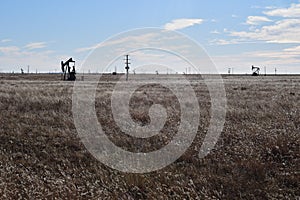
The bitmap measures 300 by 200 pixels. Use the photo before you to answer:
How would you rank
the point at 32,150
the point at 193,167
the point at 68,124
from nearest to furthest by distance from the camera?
1. the point at 193,167
2. the point at 32,150
3. the point at 68,124

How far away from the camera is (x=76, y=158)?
28.9ft

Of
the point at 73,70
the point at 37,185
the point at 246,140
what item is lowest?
the point at 37,185

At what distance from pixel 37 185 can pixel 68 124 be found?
450 centimetres

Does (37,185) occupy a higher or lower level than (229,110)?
lower

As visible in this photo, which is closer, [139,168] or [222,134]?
[139,168]

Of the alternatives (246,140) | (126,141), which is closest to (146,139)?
(126,141)

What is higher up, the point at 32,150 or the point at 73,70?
the point at 73,70

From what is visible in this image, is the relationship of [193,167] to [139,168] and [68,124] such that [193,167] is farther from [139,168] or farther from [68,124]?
[68,124]

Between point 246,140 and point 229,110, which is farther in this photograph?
point 229,110

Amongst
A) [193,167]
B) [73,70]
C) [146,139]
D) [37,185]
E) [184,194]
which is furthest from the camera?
[73,70]

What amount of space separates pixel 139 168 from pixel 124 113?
18.2 feet

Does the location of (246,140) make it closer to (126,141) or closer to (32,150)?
(126,141)

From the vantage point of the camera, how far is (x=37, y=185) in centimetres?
724

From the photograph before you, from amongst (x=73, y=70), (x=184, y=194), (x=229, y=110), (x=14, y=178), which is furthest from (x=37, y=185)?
(x=73, y=70)
